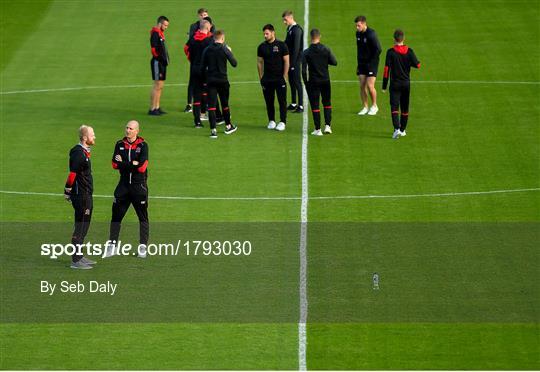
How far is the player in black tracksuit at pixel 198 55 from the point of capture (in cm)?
2747

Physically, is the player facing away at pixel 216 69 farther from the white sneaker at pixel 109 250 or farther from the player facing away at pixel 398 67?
the white sneaker at pixel 109 250

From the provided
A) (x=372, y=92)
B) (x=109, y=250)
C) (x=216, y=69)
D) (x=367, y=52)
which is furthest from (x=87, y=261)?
(x=372, y=92)

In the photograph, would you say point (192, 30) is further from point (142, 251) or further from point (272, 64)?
point (142, 251)

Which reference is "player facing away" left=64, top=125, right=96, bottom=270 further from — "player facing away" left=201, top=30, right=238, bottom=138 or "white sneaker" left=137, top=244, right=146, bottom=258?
"player facing away" left=201, top=30, right=238, bottom=138

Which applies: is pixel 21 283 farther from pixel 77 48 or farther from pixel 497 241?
pixel 77 48

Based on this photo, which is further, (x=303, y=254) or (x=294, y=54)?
(x=294, y=54)

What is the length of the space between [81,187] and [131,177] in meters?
0.81

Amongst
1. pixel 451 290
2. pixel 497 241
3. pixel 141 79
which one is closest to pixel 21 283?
pixel 451 290

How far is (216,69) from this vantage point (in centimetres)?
2658

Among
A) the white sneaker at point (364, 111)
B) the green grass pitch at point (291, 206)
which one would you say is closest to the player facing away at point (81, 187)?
the green grass pitch at point (291, 206)

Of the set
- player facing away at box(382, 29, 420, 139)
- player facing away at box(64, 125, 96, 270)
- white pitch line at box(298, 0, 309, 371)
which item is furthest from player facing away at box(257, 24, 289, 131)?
player facing away at box(64, 125, 96, 270)

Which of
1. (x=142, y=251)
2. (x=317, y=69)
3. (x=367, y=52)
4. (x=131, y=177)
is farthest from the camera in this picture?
(x=367, y=52)

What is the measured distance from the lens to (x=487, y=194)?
76.9 ft

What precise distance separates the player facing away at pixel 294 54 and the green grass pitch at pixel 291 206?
427 millimetres
